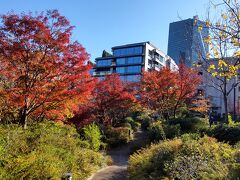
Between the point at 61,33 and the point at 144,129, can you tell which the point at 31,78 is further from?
the point at 144,129

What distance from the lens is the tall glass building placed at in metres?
66.1

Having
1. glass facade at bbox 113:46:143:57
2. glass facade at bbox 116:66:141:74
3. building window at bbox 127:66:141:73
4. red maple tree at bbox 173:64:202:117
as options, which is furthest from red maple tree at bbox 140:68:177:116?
glass facade at bbox 113:46:143:57

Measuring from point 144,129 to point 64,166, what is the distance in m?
19.3

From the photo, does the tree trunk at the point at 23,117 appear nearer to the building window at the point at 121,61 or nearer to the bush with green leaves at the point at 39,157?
the bush with green leaves at the point at 39,157

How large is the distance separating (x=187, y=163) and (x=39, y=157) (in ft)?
13.0

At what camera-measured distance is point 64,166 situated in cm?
811

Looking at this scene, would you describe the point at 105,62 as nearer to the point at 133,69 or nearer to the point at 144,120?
the point at 133,69

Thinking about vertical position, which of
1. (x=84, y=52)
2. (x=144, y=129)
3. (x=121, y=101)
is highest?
(x=84, y=52)

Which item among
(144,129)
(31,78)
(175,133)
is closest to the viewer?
(31,78)

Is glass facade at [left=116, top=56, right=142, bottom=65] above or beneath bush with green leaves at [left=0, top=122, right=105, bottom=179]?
above

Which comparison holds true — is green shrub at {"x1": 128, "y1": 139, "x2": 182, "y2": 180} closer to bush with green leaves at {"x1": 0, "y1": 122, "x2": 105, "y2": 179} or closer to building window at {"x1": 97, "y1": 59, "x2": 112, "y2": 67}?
bush with green leaves at {"x1": 0, "y1": 122, "x2": 105, "y2": 179}

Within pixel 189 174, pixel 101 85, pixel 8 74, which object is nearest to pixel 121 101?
pixel 101 85

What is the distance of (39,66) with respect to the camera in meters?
11.4

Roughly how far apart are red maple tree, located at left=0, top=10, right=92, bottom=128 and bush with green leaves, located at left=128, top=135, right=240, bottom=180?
4080 mm
